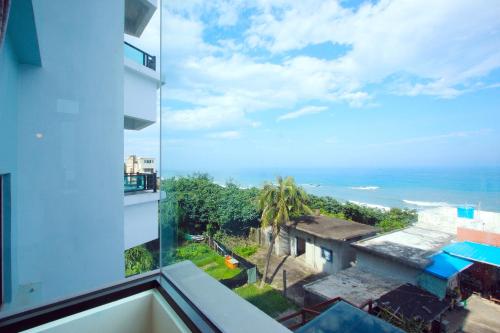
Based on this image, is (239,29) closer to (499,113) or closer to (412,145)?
(412,145)

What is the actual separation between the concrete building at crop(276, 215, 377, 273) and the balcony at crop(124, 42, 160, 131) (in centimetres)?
284

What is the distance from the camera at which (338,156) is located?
234 cm

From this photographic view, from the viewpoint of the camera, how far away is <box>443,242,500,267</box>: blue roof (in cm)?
121

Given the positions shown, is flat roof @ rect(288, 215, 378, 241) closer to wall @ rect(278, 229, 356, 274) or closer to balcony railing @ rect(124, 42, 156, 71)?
wall @ rect(278, 229, 356, 274)

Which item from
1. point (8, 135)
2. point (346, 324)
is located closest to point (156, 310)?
point (346, 324)

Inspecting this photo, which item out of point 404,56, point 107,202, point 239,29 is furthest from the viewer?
point 239,29

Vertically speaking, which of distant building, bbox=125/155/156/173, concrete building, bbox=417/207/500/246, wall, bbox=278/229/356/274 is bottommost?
wall, bbox=278/229/356/274

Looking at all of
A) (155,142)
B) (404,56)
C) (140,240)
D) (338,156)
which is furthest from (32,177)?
(404,56)

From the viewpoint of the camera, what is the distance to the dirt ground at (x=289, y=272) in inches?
133

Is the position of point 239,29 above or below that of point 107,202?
above

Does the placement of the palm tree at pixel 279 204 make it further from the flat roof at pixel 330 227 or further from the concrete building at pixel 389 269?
the concrete building at pixel 389 269

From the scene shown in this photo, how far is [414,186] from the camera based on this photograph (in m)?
2.14

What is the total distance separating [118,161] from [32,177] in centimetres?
71

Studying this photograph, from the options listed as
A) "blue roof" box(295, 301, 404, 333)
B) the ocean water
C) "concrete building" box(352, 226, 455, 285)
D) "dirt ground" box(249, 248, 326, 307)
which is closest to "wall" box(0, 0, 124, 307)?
the ocean water
